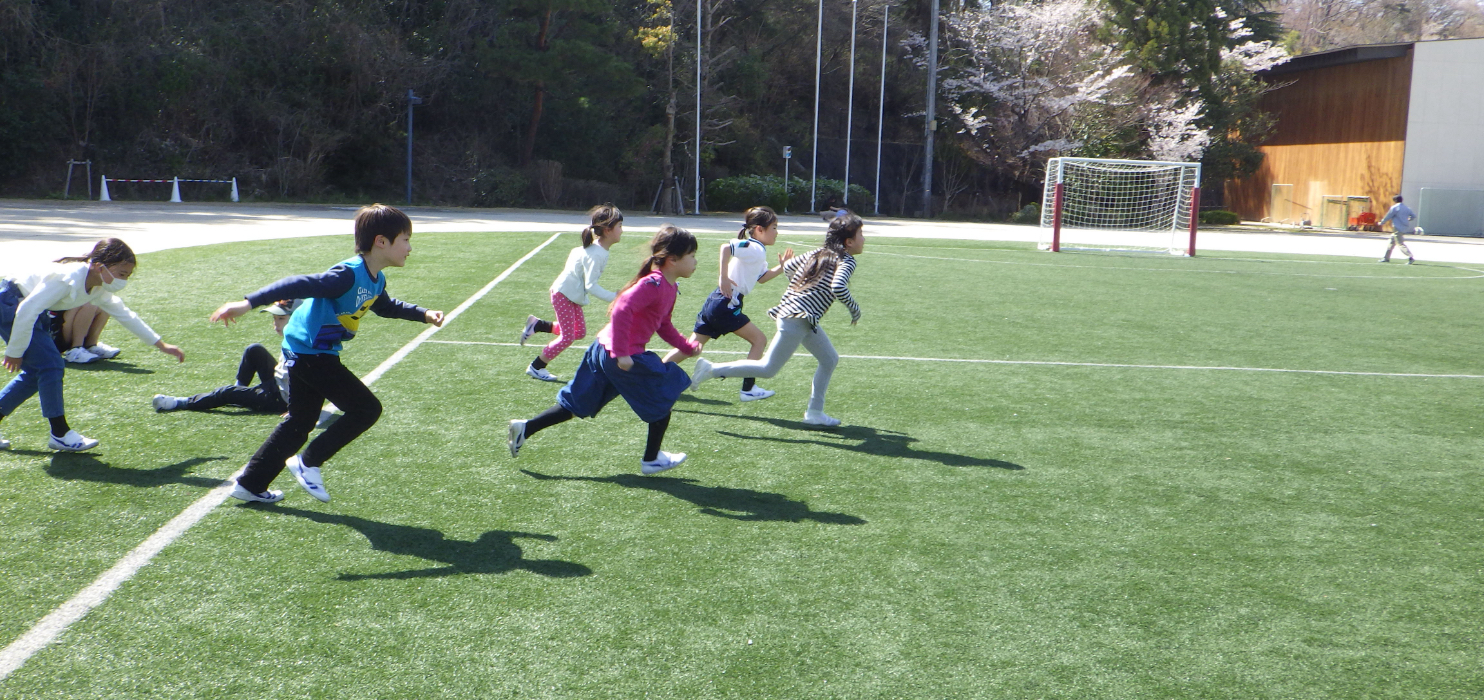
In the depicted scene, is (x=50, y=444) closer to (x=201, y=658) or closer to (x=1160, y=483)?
(x=201, y=658)

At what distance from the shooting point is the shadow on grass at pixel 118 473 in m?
4.96

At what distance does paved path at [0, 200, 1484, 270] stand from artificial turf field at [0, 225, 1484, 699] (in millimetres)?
9949

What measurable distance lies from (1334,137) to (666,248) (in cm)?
3943

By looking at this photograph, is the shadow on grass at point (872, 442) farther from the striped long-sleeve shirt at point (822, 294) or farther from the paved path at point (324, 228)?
the paved path at point (324, 228)

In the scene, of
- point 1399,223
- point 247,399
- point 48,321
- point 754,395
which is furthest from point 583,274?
point 1399,223

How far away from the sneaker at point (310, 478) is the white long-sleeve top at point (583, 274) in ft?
9.40

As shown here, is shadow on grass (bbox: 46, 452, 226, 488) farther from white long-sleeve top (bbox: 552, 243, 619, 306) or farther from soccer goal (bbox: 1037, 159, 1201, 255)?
soccer goal (bbox: 1037, 159, 1201, 255)

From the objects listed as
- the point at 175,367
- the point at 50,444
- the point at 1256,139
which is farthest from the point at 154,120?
the point at 1256,139

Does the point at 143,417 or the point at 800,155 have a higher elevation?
the point at 800,155

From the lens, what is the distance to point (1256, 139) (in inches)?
1626

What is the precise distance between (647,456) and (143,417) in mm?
3066

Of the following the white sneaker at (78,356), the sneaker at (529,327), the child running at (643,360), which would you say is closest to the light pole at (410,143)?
the white sneaker at (78,356)

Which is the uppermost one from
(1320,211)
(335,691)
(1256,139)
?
(1256,139)


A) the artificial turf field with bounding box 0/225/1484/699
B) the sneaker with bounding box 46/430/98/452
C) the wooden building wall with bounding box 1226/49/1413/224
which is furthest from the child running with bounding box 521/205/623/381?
the wooden building wall with bounding box 1226/49/1413/224
